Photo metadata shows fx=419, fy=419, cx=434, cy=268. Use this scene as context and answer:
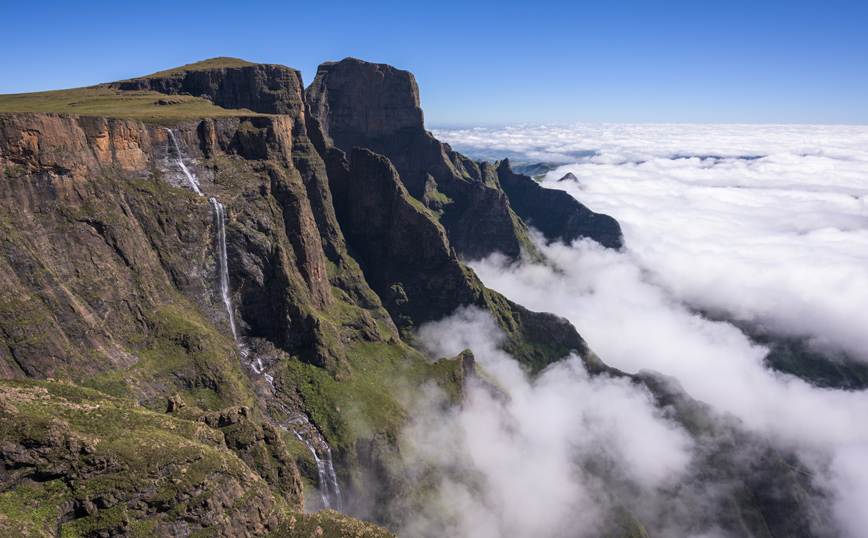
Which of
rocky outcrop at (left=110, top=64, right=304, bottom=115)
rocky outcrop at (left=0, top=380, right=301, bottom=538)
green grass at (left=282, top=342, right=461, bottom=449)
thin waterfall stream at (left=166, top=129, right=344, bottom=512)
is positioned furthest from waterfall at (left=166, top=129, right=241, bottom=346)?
rocky outcrop at (left=110, top=64, right=304, bottom=115)

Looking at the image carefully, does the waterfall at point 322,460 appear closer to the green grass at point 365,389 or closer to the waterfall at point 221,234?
the green grass at point 365,389

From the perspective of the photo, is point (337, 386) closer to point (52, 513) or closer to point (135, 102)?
point (52, 513)

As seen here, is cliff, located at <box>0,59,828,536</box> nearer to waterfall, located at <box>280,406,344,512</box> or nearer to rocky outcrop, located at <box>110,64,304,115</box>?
waterfall, located at <box>280,406,344,512</box>

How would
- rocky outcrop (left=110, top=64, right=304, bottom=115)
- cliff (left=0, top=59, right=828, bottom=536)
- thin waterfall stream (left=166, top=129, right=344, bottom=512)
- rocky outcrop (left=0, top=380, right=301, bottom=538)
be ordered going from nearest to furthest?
1. rocky outcrop (left=0, top=380, right=301, bottom=538)
2. cliff (left=0, top=59, right=828, bottom=536)
3. thin waterfall stream (left=166, top=129, right=344, bottom=512)
4. rocky outcrop (left=110, top=64, right=304, bottom=115)

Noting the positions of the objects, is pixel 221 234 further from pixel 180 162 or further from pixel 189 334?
pixel 189 334

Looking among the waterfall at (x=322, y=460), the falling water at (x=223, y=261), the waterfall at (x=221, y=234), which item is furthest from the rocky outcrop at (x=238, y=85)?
the waterfall at (x=322, y=460)

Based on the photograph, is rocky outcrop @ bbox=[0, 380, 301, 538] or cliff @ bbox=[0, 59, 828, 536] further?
cliff @ bbox=[0, 59, 828, 536]

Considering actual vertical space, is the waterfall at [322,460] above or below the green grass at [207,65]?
below

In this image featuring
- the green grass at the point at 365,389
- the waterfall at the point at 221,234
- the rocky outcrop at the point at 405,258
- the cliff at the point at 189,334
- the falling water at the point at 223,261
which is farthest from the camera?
the rocky outcrop at the point at 405,258
